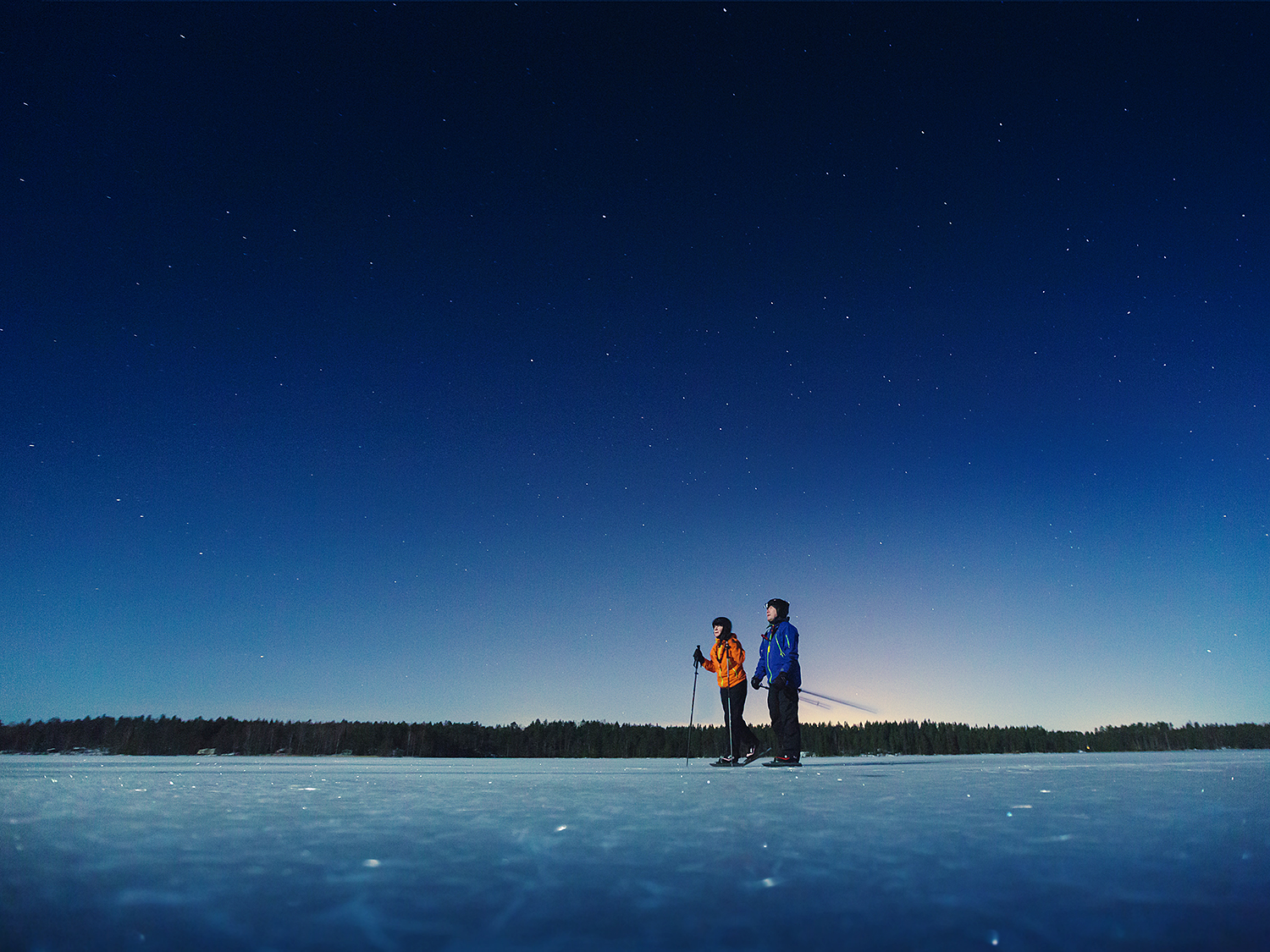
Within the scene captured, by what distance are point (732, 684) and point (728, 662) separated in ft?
1.02

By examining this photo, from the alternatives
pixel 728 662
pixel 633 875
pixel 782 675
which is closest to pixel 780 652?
pixel 782 675

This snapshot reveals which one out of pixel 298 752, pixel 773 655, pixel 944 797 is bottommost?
pixel 298 752

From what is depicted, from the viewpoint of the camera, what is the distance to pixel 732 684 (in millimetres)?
10820

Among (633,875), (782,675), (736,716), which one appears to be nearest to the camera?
(633,875)

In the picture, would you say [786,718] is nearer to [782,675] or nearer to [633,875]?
[782,675]

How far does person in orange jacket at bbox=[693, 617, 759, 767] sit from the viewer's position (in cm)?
1081

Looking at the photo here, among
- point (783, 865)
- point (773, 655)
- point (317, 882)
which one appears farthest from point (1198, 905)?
point (773, 655)

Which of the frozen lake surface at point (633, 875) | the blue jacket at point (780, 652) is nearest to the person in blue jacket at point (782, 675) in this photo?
the blue jacket at point (780, 652)

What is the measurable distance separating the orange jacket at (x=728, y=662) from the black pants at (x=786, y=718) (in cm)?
89

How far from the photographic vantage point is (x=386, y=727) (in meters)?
31.5

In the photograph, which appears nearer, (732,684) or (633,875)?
(633,875)

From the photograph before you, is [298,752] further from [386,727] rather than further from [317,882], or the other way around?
[317,882]

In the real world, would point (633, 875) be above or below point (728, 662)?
below

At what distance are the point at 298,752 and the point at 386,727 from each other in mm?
6644
